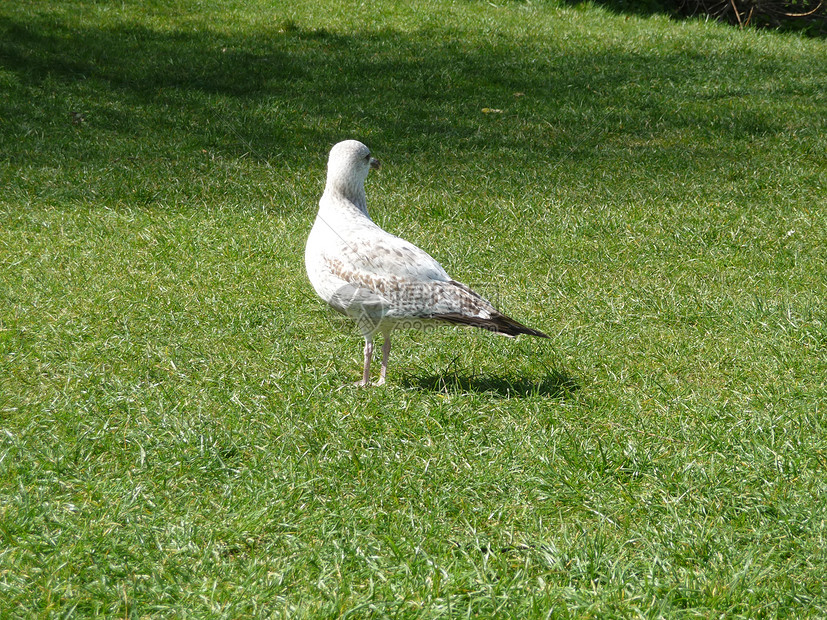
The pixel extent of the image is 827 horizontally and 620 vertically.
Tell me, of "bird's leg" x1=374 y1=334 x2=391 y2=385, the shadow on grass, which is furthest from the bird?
the shadow on grass

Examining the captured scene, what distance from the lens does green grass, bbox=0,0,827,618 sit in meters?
3.27

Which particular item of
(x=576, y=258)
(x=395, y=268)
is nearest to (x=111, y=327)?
(x=395, y=268)

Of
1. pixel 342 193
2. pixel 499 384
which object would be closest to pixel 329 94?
pixel 342 193

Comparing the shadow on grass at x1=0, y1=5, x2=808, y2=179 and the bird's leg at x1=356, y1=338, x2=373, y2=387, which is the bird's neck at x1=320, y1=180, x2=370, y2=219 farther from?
the shadow on grass at x1=0, y1=5, x2=808, y2=179

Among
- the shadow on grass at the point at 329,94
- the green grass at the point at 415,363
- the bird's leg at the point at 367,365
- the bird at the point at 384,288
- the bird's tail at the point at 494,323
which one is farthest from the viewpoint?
the shadow on grass at the point at 329,94

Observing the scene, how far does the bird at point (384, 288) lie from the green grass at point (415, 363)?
17.4 inches

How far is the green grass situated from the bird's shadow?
2 cm

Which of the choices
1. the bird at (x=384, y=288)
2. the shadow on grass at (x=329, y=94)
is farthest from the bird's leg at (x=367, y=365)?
the shadow on grass at (x=329, y=94)

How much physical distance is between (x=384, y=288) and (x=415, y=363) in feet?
2.69

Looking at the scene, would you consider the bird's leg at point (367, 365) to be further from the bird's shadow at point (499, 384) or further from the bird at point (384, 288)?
the bird's shadow at point (499, 384)

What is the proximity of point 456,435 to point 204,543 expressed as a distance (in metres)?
1.45

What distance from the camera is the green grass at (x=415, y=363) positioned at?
327 cm

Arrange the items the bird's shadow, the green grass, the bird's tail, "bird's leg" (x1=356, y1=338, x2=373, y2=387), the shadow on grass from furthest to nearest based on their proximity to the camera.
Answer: the shadow on grass < "bird's leg" (x1=356, y1=338, x2=373, y2=387) < the bird's shadow < the bird's tail < the green grass

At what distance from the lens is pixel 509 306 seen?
6051mm
